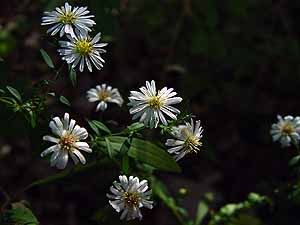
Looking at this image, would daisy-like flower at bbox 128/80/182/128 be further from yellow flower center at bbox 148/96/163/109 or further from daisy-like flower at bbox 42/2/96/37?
daisy-like flower at bbox 42/2/96/37

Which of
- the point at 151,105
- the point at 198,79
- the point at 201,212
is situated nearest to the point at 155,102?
the point at 151,105

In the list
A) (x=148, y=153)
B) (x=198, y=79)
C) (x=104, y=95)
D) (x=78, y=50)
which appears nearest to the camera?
(x=78, y=50)

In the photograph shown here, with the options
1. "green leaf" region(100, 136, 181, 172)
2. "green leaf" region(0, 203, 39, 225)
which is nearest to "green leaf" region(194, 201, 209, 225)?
"green leaf" region(100, 136, 181, 172)

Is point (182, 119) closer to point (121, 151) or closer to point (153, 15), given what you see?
point (121, 151)

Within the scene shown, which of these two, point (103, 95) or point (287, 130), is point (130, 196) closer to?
point (103, 95)

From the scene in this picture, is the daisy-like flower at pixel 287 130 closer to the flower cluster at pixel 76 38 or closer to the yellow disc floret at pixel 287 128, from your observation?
the yellow disc floret at pixel 287 128

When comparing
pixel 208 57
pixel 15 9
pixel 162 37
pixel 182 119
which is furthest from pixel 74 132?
pixel 162 37
